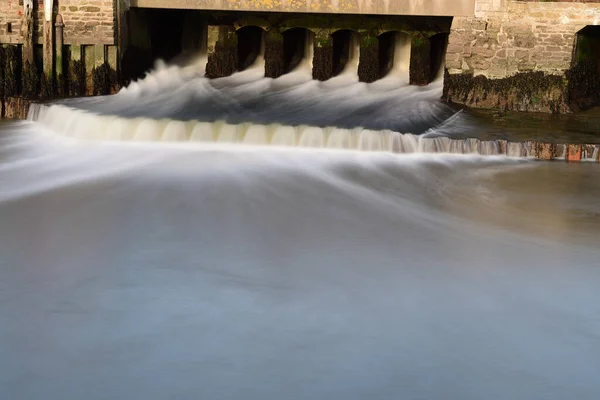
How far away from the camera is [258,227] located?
21.7 ft

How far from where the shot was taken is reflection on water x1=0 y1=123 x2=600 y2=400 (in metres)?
4.42

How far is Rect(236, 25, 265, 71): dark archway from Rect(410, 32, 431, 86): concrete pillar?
1977 millimetres

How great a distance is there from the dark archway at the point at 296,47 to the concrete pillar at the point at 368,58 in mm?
833

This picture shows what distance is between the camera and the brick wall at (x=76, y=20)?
1088cm

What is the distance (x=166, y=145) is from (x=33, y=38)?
2.64 m

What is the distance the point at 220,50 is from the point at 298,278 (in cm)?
688

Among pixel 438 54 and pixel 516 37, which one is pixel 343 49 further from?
pixel 516 37

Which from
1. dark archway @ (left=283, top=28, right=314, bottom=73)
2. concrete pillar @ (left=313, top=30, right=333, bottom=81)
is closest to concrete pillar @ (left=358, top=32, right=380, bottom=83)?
concrete pillar @ (left=313, top=30, right=333, bottom=81)

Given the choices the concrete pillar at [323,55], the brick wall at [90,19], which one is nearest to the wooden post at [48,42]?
the brick wall at [90,19]

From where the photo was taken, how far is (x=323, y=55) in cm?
1184

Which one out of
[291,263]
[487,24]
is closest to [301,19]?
[487,24]

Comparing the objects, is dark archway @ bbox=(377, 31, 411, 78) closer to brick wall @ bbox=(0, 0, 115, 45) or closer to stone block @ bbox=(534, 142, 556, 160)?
brick wall @ bbox=(0, 0, 115, 45)

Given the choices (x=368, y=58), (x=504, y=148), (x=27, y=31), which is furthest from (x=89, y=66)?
(x=504, y=148)

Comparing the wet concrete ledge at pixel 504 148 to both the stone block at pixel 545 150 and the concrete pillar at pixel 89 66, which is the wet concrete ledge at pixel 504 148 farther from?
the concrete pillar at pixel 89 66
